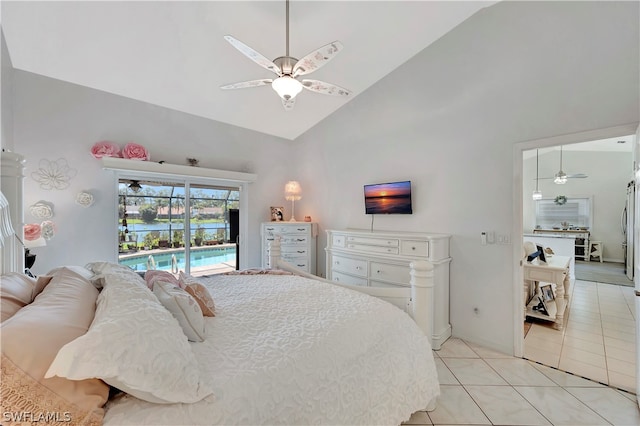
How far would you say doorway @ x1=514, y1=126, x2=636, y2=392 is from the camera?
229cm

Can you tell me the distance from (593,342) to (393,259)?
2197mm

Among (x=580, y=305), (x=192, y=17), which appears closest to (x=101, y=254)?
(x=192, y=17)

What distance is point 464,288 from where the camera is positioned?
2889 millimetres

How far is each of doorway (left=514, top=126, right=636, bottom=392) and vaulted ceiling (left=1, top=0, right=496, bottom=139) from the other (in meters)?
1.82

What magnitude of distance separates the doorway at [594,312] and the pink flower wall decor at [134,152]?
13.4ft

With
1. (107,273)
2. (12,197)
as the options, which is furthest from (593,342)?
(12,197)

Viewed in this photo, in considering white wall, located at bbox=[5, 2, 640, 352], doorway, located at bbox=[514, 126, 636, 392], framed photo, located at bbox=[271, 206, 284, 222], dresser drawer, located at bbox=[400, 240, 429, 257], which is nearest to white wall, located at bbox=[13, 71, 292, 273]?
white wall, located at bbox=[5, 2, 640, 352]

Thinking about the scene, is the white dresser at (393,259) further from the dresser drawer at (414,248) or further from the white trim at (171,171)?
the white trim at (171,171)

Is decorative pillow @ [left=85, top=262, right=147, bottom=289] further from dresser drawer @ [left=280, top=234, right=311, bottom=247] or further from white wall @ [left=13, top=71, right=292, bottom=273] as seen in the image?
dresser drawer @ [left=280, top=234, right=311, bottom=247]

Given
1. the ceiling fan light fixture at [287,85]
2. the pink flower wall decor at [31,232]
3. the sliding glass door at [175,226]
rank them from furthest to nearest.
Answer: the sliding glass door at [175,226] → the ceiling fan light fixture at [287,85] → the pink flower wall decor at [31,232]

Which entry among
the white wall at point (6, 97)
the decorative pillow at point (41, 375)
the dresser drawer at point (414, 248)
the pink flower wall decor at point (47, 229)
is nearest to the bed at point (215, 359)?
the decorative pillow at point (41, 375)

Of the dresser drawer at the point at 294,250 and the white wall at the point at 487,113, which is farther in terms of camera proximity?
the dresser drawer at the point at 294,250

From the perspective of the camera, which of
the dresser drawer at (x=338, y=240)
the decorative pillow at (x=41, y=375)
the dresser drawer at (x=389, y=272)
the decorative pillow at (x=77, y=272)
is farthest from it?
the dresser drawer at (x=338, y=240)

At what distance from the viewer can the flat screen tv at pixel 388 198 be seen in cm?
333
